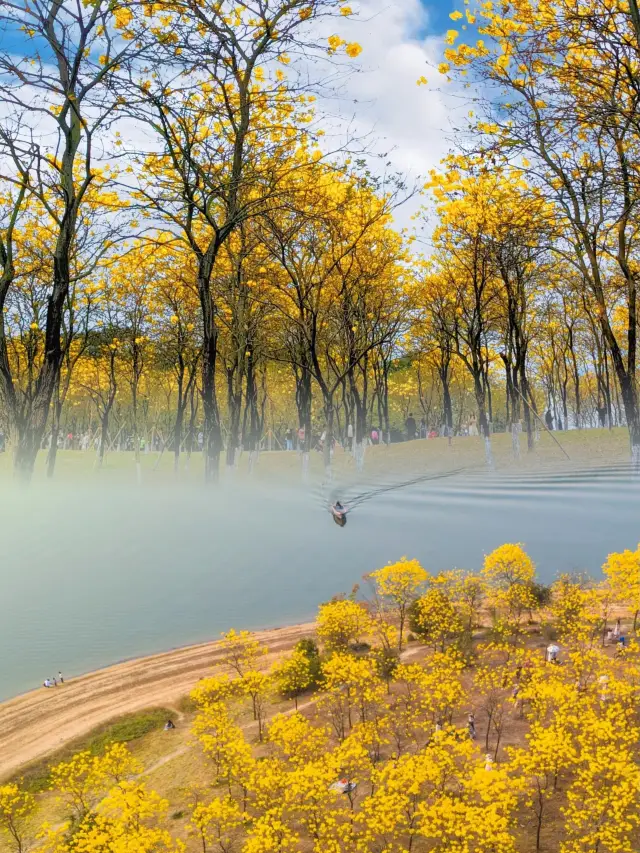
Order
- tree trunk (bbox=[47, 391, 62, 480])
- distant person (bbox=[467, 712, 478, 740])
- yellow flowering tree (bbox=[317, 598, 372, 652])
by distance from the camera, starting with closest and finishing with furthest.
A: 1. yellow flowering tree (bbox=[317, 598, 372, 652])
2. distant person (bbox=[467, 712, 478, 740])
3. tree trunk (bbox=[47, 391, 62, 480])

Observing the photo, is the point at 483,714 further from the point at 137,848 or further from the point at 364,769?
the point at 137,848

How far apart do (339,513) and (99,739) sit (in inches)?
536

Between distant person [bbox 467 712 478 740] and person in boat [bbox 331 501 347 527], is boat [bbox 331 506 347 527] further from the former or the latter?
distant person [bbox 467 712 478 740]

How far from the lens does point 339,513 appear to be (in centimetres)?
347

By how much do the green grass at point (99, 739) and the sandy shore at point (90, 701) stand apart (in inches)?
6.1

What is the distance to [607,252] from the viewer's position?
8031mm

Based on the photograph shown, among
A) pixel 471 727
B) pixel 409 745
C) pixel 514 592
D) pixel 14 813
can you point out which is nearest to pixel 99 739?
pixel 14 813

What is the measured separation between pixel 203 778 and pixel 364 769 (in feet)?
11.5

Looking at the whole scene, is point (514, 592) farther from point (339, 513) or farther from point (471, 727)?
point (339, 513)

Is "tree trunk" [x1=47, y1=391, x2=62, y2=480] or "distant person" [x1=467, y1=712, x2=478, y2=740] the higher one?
"tree trunk" [x1=47, y1=391, x2=62, y2=480]

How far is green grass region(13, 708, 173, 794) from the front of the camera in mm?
13734

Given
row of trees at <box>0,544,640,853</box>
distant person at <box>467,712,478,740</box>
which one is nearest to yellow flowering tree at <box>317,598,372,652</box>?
row of trees at <box>0,544,640,853</box>

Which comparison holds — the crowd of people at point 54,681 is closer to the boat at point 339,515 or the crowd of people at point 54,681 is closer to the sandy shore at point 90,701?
the sandy shore at point 90,701

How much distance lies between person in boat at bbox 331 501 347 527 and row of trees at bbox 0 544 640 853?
2.27 m
